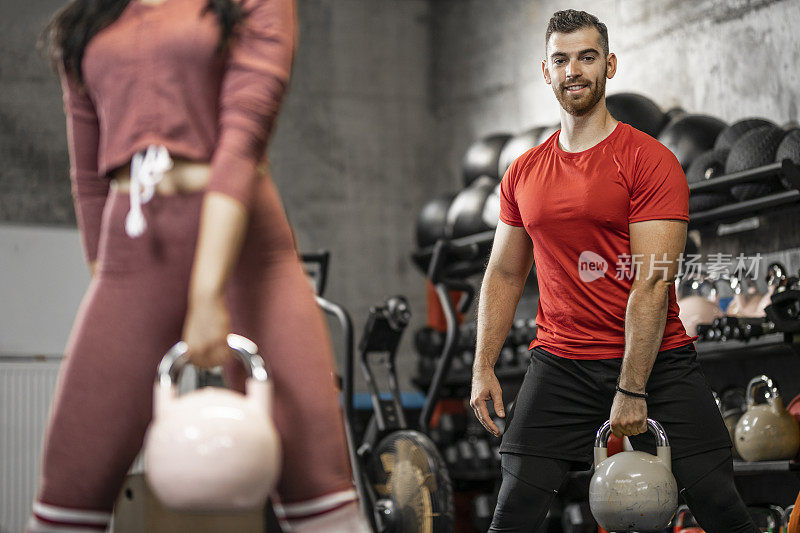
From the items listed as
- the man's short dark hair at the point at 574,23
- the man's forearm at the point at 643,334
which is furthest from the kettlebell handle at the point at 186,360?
the man's short dark hair at the point at 574,23

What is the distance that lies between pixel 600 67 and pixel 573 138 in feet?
0.64

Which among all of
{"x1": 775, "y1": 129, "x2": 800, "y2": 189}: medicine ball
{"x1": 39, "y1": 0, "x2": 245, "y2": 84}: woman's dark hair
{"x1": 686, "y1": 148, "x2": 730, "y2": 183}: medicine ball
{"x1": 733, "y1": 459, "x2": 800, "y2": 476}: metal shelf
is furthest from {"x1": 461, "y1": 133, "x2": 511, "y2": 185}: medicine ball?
{"x1": 39, "y1": 0, "x2": 245, "y2": 84}: woman's dark hair

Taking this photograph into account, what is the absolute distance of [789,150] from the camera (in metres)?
4.41

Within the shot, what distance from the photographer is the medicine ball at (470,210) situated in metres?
6.07

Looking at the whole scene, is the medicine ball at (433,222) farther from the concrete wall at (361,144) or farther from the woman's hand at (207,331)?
the woman's hand at (207,331)

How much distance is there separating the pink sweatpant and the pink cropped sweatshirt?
0.27 ft

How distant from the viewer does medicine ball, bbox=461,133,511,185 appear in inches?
250

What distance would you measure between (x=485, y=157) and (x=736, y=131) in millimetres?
1893

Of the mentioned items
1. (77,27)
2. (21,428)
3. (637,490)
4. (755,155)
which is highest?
(755,155)

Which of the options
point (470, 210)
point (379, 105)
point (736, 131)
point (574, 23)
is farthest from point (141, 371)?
point (379, 105)

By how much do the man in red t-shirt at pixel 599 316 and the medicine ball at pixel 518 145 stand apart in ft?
9.88

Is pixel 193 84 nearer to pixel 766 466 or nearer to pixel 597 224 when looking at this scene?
pixel 597 224

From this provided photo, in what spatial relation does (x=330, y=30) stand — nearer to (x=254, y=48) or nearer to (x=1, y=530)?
(x=1, y=530)

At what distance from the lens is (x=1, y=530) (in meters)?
5.93
